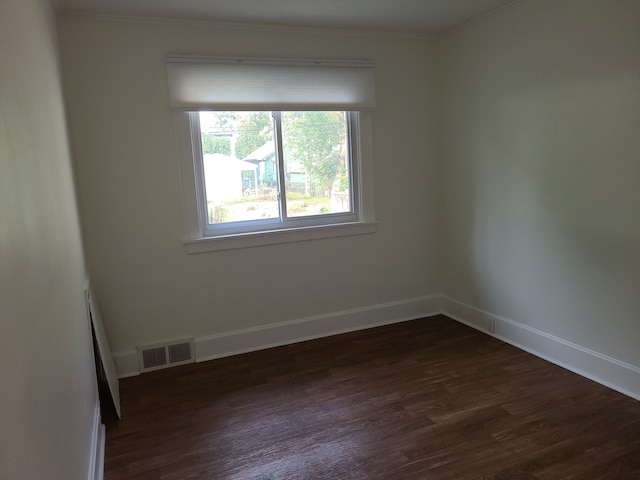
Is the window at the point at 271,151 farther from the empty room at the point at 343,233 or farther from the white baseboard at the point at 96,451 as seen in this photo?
the white baseboard at the point at 96,451

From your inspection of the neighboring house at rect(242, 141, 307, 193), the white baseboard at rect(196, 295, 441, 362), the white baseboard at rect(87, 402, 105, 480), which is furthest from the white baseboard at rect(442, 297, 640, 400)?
the white baseboard at rect(87, 402, 105, 480)

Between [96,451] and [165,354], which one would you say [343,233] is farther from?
[96,451]

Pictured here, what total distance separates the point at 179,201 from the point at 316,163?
113 centimetres

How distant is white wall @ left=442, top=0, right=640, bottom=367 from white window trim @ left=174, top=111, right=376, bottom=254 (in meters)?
0.77

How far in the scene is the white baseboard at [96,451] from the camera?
77.9 inches

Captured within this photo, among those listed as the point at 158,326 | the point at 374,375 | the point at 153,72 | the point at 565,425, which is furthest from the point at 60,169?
the point at 565,425

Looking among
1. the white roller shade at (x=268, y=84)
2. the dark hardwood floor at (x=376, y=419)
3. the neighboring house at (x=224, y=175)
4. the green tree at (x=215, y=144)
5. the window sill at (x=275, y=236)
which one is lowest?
the dark hardwood floor at (x=376, y=419)

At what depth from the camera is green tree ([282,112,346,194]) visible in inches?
140

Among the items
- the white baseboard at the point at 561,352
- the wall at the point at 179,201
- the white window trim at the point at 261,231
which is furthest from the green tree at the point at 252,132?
the white baseboard at the point at 561,352

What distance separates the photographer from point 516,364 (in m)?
3.12

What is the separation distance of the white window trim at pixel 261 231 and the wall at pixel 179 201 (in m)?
0.06

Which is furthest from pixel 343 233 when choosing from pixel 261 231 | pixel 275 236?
pixel 261 231

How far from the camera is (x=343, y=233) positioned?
377 cm

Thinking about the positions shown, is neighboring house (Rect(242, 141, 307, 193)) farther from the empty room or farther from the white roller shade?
the white roller shade
